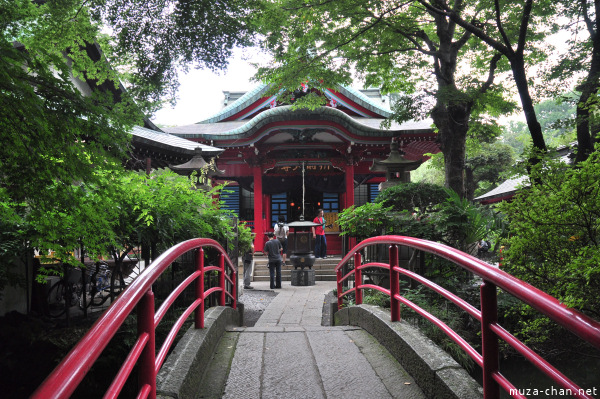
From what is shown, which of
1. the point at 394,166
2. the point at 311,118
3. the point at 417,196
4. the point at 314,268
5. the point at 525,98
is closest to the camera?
the point at 525,98

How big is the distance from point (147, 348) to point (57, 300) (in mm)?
5726

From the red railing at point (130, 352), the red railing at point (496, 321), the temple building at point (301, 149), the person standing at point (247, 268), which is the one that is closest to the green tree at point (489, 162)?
the temple building at point (301, 149)

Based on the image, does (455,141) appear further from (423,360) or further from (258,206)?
(258,206)

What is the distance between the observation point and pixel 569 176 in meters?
3.13

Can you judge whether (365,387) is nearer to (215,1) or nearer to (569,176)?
(569,176)

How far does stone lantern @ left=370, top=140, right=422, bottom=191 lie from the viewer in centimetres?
→ 893

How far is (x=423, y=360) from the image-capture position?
8.48ft

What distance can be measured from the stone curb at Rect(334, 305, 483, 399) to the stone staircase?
9.38 metres

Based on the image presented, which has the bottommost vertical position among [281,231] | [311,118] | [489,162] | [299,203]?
[281,231]

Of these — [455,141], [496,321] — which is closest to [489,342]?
[496,321]

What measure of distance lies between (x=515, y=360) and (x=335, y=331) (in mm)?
3030

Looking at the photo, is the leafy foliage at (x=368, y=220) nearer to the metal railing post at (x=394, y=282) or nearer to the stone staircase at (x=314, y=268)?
the metal railing post at (x=394, y=282)

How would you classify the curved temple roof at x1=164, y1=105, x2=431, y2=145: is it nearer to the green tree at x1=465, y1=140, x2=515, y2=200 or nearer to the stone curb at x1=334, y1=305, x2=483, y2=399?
the green tree at x1=465, y1=140, x2=515, y2=200

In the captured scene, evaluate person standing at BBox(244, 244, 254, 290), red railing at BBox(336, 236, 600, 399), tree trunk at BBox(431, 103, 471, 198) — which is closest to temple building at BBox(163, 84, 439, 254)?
person standing at BBox(244, 244, 254, 290)
